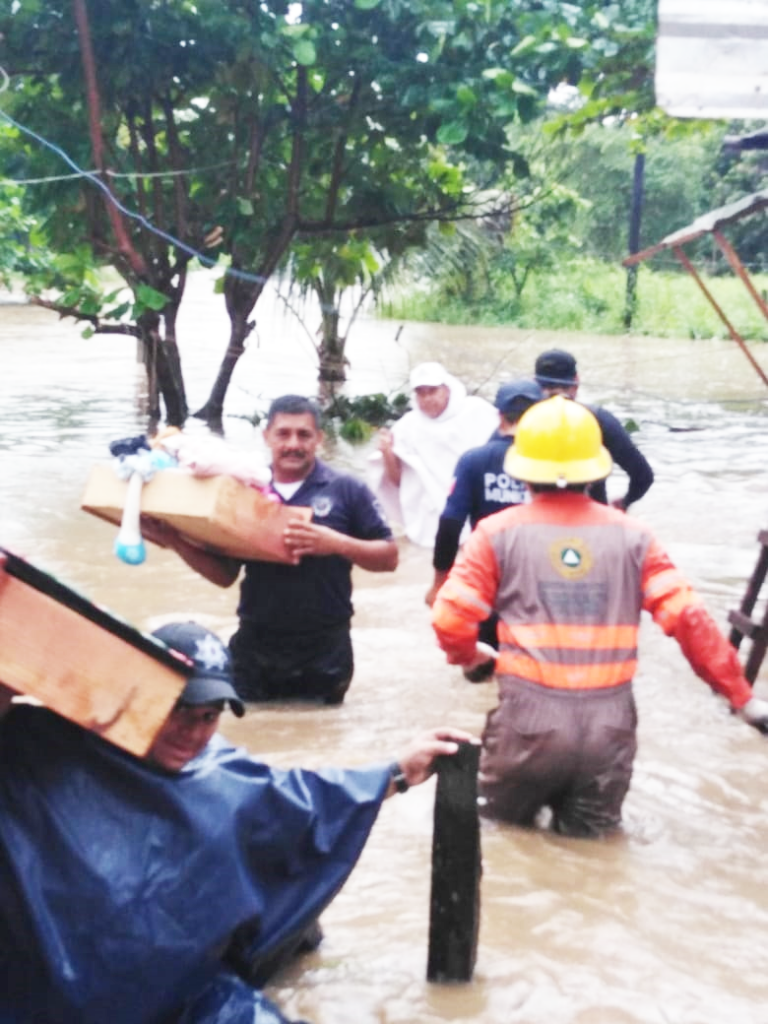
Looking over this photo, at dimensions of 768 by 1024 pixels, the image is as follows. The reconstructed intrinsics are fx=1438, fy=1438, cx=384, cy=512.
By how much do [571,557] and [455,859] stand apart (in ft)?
3.63

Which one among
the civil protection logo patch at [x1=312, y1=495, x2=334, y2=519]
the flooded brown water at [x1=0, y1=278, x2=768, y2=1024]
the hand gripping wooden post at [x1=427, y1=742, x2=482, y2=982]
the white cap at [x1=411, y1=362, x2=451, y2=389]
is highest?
the white cap at [x1=411, y1=362, x2=451, y2=389]

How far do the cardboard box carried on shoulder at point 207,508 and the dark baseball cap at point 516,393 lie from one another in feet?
3.13

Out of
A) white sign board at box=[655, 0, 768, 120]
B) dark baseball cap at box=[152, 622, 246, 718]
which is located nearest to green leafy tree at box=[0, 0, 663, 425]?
white sign board at box=[655, 0, 768, 120]

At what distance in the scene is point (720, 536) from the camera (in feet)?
34.7

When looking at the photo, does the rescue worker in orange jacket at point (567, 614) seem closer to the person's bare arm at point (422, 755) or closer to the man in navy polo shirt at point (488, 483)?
the person's bare arm at point (422, 755)

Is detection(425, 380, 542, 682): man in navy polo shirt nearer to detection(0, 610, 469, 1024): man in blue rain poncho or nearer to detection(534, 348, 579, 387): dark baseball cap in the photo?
detection(534, 348, 579, 387): dark baseball cap

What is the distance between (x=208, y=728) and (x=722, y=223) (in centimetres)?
624

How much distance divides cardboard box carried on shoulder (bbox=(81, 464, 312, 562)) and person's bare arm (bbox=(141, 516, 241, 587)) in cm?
4

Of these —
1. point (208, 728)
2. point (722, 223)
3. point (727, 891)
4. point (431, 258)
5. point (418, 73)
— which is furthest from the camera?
point (431, 258)

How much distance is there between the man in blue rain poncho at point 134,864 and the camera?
2.81 meters

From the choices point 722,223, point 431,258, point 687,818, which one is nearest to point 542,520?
point 687,818

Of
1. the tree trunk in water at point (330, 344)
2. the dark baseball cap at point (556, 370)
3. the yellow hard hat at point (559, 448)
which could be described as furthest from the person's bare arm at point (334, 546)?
the tree trunk in water at point (330, 344)

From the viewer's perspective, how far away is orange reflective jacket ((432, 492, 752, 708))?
423 centimetres

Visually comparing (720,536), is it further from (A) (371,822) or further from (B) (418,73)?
(A) (371,822)
